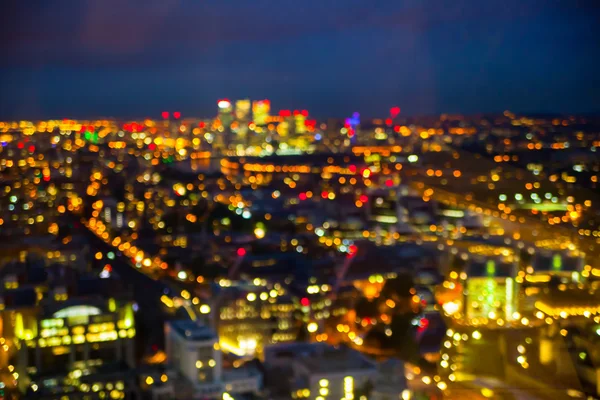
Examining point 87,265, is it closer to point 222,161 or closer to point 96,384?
point 96,384

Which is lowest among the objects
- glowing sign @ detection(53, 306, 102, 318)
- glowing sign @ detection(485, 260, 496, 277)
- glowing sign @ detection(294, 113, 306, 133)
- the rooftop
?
the rooftop

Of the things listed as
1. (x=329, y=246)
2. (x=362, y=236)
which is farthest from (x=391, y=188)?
(x=329, y=246)

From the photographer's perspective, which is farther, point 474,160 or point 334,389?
point 474,160

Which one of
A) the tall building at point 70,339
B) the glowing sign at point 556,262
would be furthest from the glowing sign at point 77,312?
the glowing sign at point 556,262

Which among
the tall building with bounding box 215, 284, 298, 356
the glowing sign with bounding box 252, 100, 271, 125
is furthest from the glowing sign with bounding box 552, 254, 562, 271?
the glowing sign with bounding box 252, 100, 271, 125

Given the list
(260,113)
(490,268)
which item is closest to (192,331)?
(490,268)

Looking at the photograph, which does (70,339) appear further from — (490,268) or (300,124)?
(300,124)

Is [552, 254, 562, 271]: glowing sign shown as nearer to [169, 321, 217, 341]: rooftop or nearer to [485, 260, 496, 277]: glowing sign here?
[485, 260, 496, 277]: glowing sign

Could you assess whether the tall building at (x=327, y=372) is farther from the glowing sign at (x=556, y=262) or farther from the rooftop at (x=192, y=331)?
the glowing sign at (x=556, y=262)
